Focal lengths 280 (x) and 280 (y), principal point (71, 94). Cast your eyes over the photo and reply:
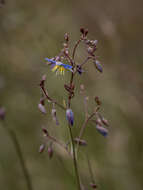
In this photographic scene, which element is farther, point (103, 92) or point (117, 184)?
point (103, 92)

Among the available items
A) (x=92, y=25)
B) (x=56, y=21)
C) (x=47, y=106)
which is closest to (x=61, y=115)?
(x=47, y=106)

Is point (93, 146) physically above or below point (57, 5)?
below

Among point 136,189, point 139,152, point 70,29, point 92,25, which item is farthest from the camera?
point 92,25

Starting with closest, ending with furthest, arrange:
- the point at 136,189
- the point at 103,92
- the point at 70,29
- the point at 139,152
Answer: the point at 136,189, the point at 139,152, the point at 103,92, the point at 70,29

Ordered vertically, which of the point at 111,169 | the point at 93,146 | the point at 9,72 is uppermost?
the point at 9,72

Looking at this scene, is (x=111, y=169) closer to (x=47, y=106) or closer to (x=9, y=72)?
(x=47, y=106)

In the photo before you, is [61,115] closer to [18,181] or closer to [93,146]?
[93,146]
